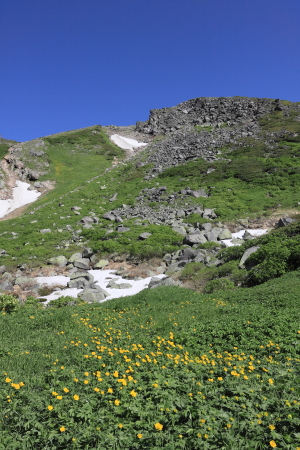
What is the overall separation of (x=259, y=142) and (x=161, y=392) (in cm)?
5661

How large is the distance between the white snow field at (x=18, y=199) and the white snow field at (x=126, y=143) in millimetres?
38193

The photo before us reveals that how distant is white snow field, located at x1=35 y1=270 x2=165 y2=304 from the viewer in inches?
675

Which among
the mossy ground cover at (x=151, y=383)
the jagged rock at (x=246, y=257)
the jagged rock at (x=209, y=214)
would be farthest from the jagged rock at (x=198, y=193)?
the mossy ground cover at (x=151, y=383)

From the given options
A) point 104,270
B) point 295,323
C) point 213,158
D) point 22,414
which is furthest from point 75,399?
point 213,158

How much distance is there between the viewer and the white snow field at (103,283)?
17.1 metres

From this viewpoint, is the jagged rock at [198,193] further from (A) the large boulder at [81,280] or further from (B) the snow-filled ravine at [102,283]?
(A) the large boulder at [81,280]

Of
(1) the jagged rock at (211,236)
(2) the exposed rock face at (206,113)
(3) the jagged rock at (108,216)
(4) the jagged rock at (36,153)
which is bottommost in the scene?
(1) the jagged rock at (211,236)

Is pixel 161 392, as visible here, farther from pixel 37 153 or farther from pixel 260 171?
pixel 37 153

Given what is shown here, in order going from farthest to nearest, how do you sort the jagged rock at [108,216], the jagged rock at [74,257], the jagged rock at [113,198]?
1. the jagged rock at [113,198]
2. the jagged rock at [108,216]
3. the jagged rock at [74,257]

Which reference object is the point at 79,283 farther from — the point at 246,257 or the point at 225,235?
the point at 225,235

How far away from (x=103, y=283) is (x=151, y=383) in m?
14.6

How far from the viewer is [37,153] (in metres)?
67.2

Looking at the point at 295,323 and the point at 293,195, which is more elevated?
the point at 293,195

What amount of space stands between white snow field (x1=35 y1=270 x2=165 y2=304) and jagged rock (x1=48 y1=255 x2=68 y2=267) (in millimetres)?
2375
